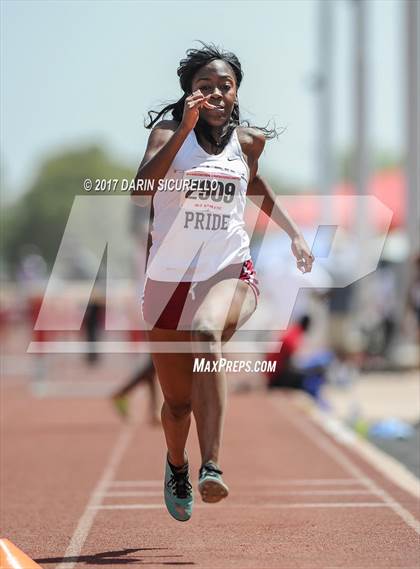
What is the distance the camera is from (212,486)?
19.2 feet

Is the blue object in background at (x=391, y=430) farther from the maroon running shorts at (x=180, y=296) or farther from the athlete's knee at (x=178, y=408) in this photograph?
the maroon running shorts at (x=180, y=296)

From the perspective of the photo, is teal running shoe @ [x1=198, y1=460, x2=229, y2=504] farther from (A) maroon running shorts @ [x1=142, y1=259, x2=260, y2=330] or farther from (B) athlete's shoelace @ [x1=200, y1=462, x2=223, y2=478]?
(A) maroon running shorts @ [x1=142, y1=259, x2=260, y2=330]

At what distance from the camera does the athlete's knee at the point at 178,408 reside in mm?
6719

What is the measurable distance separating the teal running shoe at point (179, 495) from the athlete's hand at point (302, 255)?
1.14 meters

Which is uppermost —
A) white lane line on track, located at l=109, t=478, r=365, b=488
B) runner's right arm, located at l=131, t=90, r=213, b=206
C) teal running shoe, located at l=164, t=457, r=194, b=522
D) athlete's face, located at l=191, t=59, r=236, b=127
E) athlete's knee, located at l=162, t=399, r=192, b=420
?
athlete's face, located at l=191, t=59, r=236, b=127

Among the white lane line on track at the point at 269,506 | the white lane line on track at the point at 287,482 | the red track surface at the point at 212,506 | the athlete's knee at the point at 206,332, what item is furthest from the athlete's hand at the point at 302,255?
the white lane line on track at the point at 287,482

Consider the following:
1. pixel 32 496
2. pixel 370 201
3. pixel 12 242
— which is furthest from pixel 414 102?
pixel 12 242

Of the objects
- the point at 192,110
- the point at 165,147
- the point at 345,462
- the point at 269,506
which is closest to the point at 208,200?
the point at 165,147

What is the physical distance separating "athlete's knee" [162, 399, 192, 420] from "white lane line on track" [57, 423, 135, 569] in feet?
2.60

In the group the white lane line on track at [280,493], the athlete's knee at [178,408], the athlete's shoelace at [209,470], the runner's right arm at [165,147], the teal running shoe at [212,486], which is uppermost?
the runner's right arm at [165,147]

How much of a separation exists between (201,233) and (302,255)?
571 mm

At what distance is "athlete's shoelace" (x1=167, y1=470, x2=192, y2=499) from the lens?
676 centimetres

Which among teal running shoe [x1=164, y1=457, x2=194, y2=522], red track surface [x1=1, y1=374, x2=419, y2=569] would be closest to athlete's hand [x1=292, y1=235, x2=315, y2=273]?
teal running shoe [x1=164, y1=457, x2=194, y2=522]

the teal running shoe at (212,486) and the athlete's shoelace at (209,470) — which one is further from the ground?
the athlete's shoelace at (209,470)
